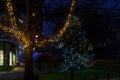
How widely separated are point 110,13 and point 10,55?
3392 cm

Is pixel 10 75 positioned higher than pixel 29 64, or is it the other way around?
pixel 29 64

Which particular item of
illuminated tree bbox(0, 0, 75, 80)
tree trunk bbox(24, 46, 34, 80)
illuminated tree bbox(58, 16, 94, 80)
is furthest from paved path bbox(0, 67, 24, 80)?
illuminated tree bbox(0, 0, 75, 80)

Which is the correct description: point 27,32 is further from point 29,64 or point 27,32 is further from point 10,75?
point 10,75

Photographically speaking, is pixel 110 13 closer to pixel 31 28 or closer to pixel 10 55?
pixel 31 28

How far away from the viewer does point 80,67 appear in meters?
48.8

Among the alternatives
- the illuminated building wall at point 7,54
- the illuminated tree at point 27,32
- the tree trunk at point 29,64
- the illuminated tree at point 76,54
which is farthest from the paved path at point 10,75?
the illuminated tree at point 27,32

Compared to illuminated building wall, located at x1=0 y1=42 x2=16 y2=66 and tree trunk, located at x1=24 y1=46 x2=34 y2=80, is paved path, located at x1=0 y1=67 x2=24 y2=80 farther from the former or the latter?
tree trunk, located at x1=24 y1=46 x2=34 y2=80

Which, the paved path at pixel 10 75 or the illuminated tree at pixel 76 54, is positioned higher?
the illuminated tree at pixel 76 54

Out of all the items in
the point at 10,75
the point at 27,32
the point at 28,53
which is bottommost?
the point at 10,75

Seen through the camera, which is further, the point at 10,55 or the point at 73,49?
the point at 10,55

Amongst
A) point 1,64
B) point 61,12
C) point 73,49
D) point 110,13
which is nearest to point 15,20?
point 61,12

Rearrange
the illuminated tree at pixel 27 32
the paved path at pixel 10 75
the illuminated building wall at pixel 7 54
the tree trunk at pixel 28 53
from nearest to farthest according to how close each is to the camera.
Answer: the illuminated tree at pixel 27 32
the tree trunk at pixel 28 53
the paved path at pixel 10 75
the illuminated building wall at pixel 7 54

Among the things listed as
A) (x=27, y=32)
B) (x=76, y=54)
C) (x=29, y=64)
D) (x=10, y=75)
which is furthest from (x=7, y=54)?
(x=27, y=32)

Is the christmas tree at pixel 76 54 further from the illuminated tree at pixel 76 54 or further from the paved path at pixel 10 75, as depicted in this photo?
the paved path at pixel 10 75
